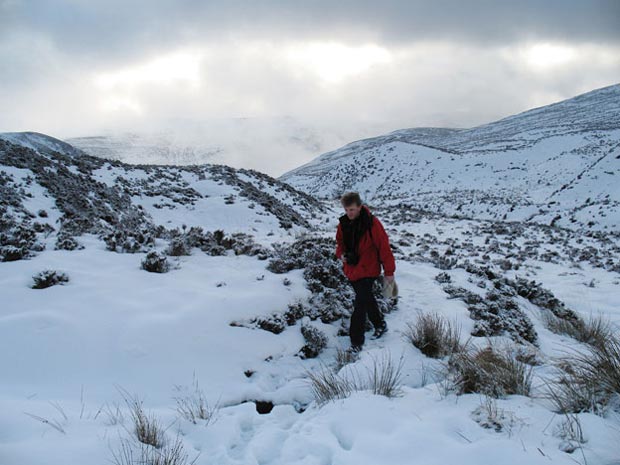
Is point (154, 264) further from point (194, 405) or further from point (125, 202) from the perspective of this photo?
point (125, 202)

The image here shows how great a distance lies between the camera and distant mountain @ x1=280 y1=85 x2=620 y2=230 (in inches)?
913

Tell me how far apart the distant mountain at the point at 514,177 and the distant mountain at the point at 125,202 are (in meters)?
13.9

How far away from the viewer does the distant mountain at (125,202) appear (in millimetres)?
7570

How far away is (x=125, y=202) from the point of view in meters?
14.7

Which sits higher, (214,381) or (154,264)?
(154,264)

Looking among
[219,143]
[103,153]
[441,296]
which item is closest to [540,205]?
[441,296]

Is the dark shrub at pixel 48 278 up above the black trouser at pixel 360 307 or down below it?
above

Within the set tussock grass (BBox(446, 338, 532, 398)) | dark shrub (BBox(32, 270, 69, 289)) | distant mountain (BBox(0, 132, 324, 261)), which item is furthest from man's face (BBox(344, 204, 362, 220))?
distant mountain (BBox(0, 132, 324, 261))

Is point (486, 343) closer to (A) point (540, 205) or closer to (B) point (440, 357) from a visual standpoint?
(B) point (440, 357)

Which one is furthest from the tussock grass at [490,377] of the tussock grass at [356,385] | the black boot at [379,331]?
the black boot at [379,331]

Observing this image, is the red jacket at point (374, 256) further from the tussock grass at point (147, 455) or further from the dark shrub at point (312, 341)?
the tussock grass at point (147, 455)

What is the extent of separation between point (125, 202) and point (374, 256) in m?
13.2

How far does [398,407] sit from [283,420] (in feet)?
3.34

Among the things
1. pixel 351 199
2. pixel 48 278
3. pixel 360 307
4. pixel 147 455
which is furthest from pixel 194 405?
pixel 48 278
